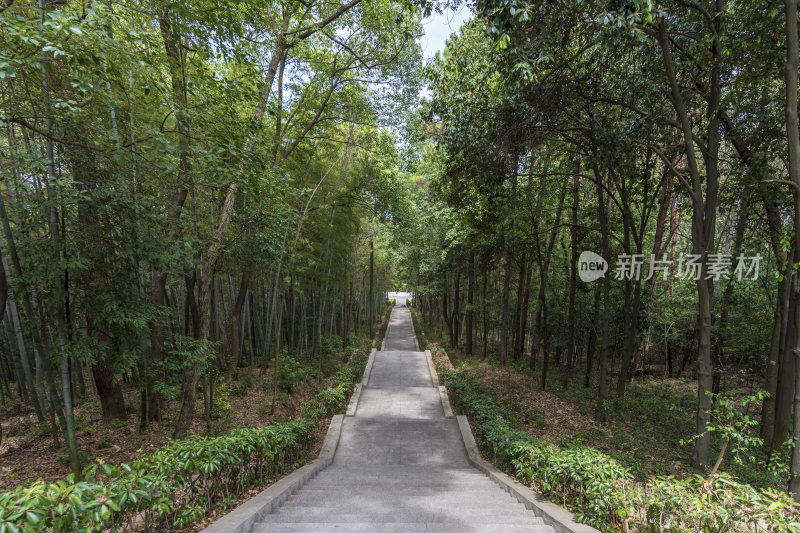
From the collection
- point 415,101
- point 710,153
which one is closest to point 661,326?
point 710,153

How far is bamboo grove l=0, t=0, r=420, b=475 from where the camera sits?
10.5 ft

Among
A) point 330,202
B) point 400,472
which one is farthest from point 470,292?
point 400,472

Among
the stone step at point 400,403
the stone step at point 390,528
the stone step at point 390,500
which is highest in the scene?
the stone step at point 390,528

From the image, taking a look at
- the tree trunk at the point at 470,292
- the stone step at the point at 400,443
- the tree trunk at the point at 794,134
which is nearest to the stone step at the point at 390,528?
the tree trunk at the point at 794,134

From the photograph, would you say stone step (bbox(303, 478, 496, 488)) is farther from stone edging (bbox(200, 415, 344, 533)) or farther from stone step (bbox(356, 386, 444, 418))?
stone step (bbox(356, 386, 444, 418))

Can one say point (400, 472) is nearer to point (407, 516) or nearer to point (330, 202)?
point (407, 516)

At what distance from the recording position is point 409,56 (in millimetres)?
7289

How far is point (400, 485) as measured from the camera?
420cm

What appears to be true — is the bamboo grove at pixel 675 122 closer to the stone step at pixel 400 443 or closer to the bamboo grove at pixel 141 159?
the bamboo grove at pixel 141 159

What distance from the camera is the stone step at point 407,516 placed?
2.92 m

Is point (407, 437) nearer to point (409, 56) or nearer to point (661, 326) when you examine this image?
point (409, 56)

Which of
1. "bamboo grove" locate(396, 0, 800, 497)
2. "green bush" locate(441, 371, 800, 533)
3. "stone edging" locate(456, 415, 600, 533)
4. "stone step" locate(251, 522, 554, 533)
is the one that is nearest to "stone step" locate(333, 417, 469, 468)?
"stone edging" locate(456, 415, 600, 533)

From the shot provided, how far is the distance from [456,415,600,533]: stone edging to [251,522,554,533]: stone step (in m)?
0.17

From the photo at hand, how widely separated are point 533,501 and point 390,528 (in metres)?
1.62
